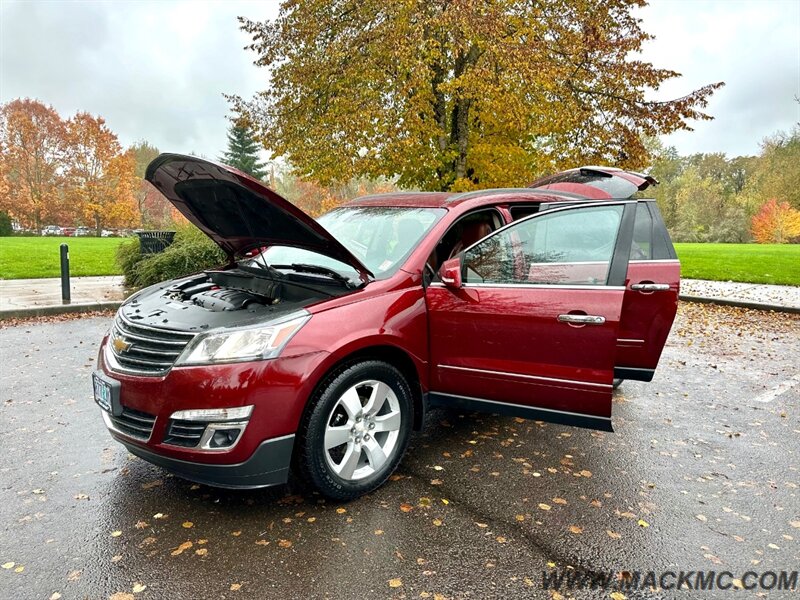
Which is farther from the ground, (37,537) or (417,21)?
(417,21)

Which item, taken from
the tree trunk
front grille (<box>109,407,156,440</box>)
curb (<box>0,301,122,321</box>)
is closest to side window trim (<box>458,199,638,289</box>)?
front grille (<box>109,407,156,440</box>)

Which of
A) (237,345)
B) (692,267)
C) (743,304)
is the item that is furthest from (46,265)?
(692,267)

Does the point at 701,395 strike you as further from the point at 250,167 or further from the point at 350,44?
the point at 250,167

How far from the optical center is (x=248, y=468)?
8.74ft

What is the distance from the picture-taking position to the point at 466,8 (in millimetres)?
9812

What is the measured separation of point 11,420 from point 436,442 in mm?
3432

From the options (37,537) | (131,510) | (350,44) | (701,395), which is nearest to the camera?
(37,537)

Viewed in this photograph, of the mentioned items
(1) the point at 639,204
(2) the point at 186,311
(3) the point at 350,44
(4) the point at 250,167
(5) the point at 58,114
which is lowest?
(2) the point at 186,311

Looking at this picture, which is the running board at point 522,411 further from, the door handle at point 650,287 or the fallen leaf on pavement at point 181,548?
the fallen leaf on pavement at point 181,548

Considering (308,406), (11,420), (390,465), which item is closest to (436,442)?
(390,465)

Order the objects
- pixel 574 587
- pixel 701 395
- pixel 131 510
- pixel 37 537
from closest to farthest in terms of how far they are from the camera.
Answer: pixel 574 587
pixel 37 537
pixel 131 510
pixel 701 395

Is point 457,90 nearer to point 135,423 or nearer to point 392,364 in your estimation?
point 392,364

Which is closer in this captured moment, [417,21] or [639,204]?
[639,204]

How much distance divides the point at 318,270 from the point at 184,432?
4.31 ft
